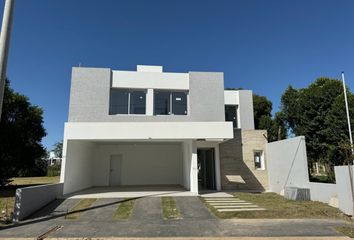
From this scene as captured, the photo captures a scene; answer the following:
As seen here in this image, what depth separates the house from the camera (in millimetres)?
15891

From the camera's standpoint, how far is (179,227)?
293 inches

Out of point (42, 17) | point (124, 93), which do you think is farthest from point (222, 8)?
point (42, 17)

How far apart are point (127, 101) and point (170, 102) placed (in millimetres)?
2949

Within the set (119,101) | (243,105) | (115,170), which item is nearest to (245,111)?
(243,105)

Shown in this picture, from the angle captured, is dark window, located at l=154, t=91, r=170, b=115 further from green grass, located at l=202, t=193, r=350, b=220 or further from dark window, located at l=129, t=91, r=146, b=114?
green grass, located at l=202, t=193, r=350, b=220

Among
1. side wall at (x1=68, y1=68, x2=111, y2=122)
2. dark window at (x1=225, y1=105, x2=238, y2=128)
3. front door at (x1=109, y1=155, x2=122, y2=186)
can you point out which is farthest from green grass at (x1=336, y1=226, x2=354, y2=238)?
front door at (x1=109, y1=155, x2=122, y2=186)

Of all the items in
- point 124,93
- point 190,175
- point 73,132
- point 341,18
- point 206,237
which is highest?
point 341,18

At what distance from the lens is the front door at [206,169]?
1648 cm

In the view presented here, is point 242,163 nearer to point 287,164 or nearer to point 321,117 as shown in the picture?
point 287,164

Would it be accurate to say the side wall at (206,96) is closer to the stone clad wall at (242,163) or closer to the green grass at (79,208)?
the stone clad wall at (242,163)

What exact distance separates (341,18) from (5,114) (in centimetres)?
2283

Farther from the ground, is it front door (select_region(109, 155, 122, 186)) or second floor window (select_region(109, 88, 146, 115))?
second floor window (select_region(109, 88, 146, 115))

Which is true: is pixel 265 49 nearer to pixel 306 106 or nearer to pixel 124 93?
pixel 124 93

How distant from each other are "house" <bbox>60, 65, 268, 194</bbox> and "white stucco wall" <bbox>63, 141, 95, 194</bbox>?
0.06 meters
